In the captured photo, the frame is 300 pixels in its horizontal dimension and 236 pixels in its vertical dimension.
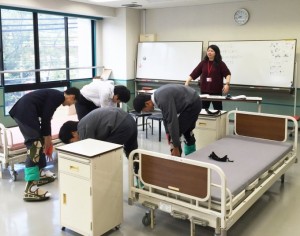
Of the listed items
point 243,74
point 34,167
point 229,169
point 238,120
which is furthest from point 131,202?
point 243,74

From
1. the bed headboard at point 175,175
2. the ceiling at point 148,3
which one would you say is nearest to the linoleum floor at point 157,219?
the bed headboard at point 175,175

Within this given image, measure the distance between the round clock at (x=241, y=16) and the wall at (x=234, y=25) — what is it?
0.07 m

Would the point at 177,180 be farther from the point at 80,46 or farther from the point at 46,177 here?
the point at 80,46

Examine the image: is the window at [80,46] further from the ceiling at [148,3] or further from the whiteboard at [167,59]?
the whiteboard at [167,59]

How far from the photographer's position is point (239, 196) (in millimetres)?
2594

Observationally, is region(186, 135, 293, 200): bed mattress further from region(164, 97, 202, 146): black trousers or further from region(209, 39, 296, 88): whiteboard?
region(209, 39, 296, 88): whiteboard

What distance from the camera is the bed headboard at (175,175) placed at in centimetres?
244

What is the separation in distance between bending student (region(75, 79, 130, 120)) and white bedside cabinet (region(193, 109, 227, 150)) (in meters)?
1.14

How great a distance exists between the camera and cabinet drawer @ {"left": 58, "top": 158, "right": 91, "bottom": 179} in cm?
254

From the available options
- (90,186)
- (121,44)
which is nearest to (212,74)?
(90,186)

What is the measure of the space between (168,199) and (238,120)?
1.95 meters

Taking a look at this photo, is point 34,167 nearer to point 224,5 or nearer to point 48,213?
point 48,213

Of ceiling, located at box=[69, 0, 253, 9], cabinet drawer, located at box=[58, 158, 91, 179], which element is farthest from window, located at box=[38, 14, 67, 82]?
cabinet drawer, located at box=[58, 158, 91, 179]

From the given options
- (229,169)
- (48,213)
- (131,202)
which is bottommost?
(48,213)
